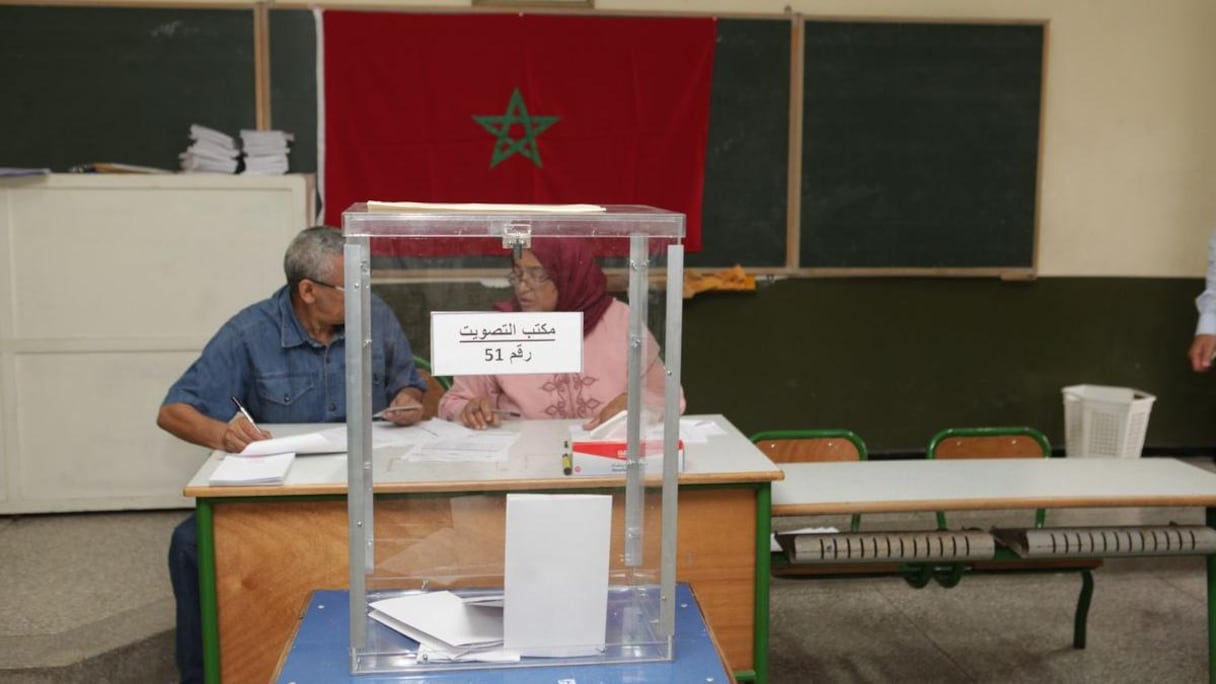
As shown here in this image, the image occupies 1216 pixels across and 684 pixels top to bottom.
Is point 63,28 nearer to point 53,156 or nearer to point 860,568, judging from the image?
point 53,156

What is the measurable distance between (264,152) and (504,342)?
332 cm

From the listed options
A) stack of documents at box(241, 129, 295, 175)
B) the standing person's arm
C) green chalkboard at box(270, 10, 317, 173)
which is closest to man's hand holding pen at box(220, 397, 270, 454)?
stack of documents at box(241, 129, 295, 175)

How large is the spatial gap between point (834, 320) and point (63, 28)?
3.44m

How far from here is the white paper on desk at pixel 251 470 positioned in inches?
89.4

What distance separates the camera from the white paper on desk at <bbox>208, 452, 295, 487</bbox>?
227cm

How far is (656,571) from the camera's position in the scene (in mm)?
1663

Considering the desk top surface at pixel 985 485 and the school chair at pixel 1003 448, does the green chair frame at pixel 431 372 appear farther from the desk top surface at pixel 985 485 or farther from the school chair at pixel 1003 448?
the school chair at pixel 1003 448

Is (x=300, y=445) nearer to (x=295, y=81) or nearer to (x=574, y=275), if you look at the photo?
(x=574, y=275)

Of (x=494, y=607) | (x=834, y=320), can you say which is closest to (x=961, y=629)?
(x=834, y=320)

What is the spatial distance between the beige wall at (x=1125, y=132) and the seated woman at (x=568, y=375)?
3968 mm

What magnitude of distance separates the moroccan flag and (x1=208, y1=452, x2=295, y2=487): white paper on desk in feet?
7.73

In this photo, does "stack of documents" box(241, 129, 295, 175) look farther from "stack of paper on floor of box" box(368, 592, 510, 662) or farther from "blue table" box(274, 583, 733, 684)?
"stack of paper on floor of box" box(368, 592, 510, 662)

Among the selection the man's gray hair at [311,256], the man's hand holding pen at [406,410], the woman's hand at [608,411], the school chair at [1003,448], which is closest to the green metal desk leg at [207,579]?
the man's gray hair at [311,256]

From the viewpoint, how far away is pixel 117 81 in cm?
451
